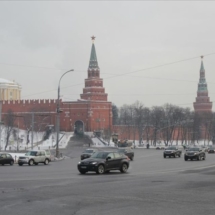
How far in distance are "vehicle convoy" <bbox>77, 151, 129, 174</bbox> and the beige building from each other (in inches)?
5711

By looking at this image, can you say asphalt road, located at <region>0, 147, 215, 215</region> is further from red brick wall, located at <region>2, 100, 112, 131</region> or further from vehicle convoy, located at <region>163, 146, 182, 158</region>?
red brick wall, located at <region>2, 100, 112, 131</region>

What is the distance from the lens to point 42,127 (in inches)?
5960

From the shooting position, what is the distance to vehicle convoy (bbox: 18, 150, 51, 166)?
43.3 meters

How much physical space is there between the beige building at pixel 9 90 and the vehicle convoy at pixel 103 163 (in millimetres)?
145062

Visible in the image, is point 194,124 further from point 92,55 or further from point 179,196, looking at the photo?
point 179,196

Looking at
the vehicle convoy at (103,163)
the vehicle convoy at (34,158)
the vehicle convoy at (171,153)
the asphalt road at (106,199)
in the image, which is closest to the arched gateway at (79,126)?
the vehicle convoy at (171,153)

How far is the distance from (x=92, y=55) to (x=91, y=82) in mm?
8176

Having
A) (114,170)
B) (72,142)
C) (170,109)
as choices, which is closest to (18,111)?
(72,142)

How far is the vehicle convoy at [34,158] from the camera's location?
43312 millimetres

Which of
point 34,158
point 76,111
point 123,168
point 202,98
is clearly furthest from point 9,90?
point 123,168

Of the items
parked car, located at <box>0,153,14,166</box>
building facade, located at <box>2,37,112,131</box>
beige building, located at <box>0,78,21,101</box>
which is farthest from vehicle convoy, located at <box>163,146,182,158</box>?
beige building, located at <box>0,78,21,101</box>

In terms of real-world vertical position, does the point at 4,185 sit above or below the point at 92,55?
below

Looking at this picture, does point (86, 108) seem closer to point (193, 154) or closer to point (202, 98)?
point (202, 98)

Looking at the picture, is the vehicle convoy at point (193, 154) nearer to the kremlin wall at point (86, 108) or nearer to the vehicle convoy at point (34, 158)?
the vehicle convoy at point (34, 158)
